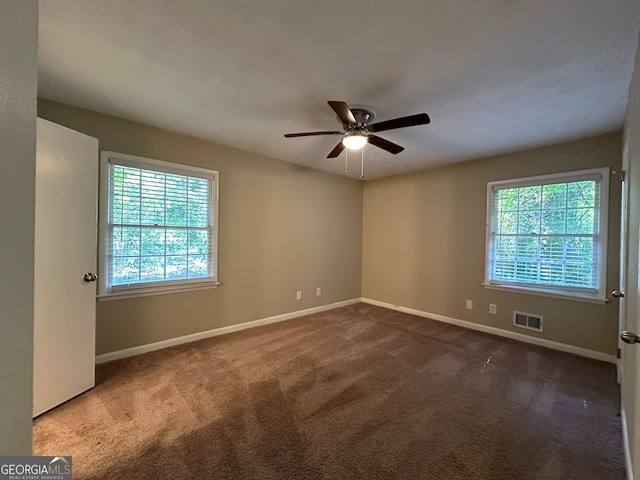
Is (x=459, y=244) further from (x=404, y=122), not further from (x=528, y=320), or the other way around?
(x=404, y=122)

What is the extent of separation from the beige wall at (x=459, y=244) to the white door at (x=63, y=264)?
4.12m

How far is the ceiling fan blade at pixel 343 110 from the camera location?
1.85 metres

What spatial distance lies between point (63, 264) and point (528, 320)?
4.78 m

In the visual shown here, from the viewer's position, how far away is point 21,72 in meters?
0.75

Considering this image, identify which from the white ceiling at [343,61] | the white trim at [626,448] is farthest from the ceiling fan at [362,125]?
the white trim at [626,448]

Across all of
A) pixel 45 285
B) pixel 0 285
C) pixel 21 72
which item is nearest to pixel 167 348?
pixel 45 285

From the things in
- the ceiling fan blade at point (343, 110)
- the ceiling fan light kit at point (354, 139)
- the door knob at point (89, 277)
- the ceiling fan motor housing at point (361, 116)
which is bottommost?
the door knob at point (89, 277)

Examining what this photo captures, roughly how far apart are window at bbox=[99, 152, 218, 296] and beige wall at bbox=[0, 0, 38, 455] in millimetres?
2258

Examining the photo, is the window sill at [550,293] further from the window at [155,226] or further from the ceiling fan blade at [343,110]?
the window at [155,226]

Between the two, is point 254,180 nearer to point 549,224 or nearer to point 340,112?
point 340,112

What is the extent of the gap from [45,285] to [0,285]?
1.66 metres

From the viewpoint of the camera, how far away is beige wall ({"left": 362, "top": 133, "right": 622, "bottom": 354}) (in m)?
2.96

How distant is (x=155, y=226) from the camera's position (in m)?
2.97

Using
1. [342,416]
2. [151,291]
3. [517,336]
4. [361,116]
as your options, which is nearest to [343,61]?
[361,116]
